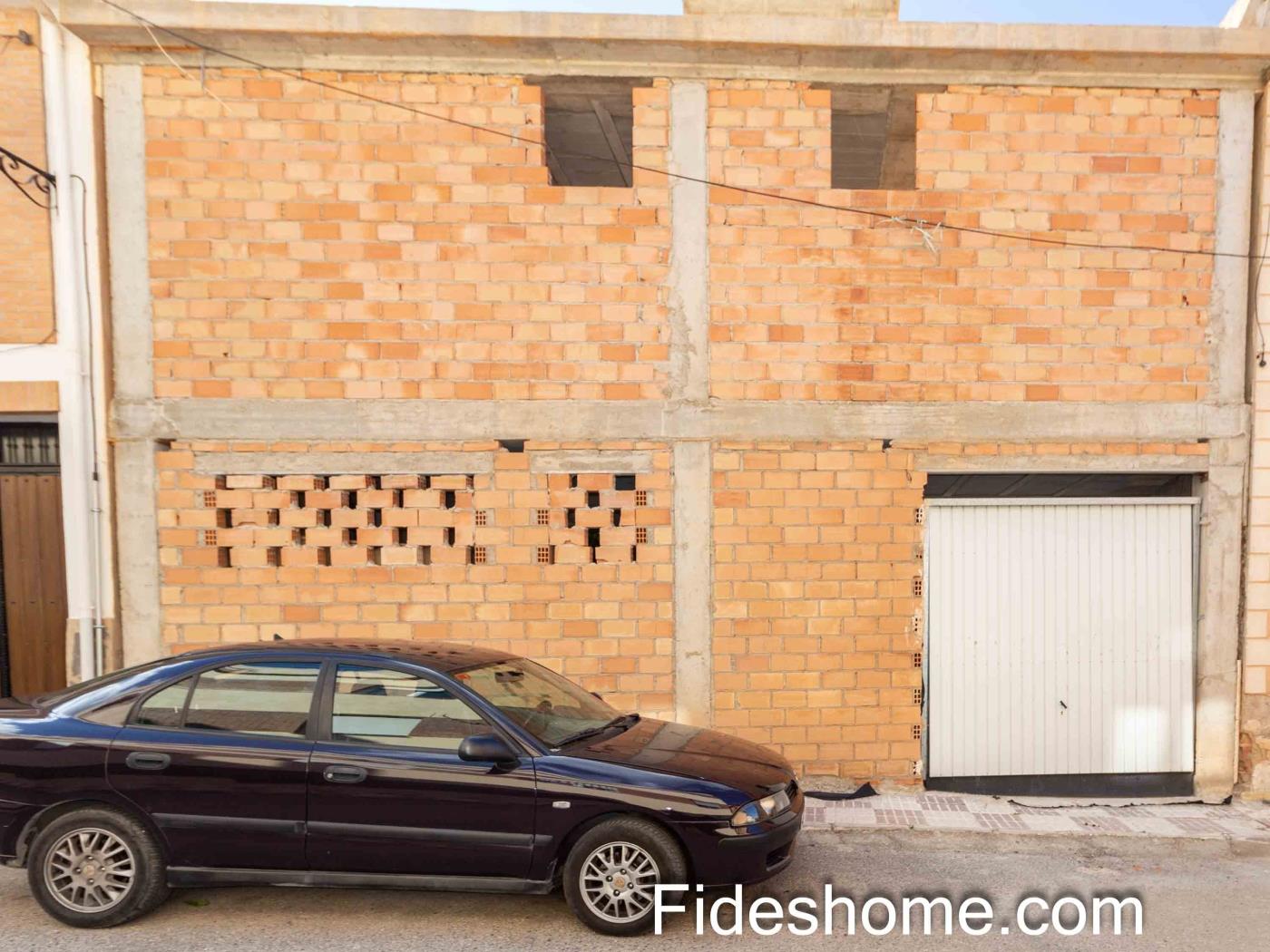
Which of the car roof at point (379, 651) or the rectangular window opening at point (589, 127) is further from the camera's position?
the rectangular window opening at point (589, 127)

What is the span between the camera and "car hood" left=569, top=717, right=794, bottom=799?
13.9 feet

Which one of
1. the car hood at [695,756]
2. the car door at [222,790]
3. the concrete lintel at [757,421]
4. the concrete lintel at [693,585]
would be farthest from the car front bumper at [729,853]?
the concrete lintel at [757,421]

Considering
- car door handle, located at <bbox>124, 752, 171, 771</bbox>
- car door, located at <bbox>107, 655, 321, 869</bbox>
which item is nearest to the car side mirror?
car door, located at <bbox>107, 655, 321, 869</bbox>

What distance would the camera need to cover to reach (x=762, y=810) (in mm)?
4242

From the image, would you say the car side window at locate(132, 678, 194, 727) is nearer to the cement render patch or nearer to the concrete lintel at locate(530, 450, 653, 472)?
the concrete lintel at locate(530, 450, 653, 472)

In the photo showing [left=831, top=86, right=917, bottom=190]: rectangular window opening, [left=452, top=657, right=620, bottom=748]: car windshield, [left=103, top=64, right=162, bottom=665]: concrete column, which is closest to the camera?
[left=452, top=657, right=620, bottom=748]: car windshield

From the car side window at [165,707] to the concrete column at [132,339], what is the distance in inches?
98.6

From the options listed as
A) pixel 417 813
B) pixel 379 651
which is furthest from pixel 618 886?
pixel 379 651

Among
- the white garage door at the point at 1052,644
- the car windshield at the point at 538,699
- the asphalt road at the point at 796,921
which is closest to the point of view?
the asphalt road at the point at 796,921

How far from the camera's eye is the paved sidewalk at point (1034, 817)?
5711 millimetres

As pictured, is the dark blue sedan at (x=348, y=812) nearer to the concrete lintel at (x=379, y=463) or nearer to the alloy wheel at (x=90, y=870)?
the alloy wheel at (x=90, y=870)

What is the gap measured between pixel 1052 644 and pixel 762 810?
3.66m

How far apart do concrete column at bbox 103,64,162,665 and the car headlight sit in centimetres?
496

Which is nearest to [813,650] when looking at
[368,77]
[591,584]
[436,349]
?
[591,584]
